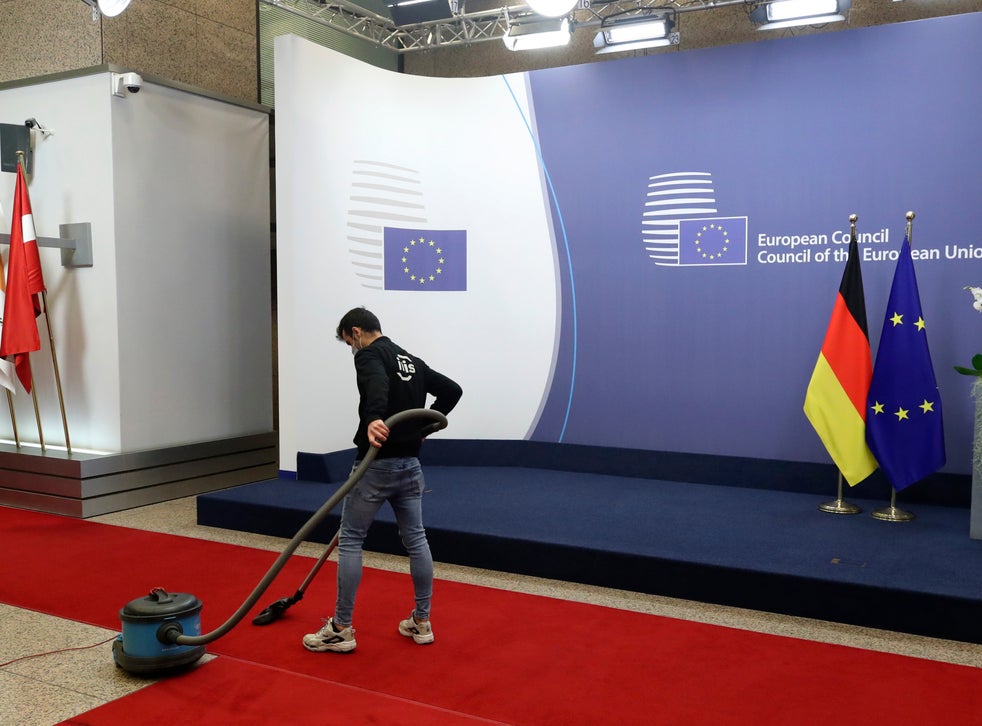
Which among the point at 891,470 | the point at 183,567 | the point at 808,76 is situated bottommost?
the point at 183,567

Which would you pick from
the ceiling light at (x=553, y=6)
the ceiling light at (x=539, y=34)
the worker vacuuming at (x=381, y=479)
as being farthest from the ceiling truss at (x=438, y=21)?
the worker vacuuming at (x=381, y=479)

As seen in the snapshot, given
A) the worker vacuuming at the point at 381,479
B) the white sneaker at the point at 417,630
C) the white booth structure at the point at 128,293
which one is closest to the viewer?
the worker vacuuming at the point at 381,479

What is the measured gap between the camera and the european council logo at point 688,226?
234 inches

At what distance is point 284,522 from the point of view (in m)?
5.14

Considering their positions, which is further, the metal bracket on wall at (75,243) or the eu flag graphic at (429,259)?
the eu flag graphic at (429,259)

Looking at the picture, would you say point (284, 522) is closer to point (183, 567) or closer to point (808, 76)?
point (183, 567)

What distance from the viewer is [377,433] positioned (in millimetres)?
2977

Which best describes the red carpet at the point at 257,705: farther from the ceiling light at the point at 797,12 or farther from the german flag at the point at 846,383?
the ceiling light at the point at 797,12

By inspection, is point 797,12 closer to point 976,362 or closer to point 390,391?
point 976,362

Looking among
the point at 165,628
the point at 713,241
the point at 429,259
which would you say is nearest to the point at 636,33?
the point at 713,241

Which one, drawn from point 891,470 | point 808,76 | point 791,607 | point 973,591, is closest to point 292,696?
point 791,607

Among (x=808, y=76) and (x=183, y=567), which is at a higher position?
(x=808, y=76)

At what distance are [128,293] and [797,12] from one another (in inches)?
190

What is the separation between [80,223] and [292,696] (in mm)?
4279
